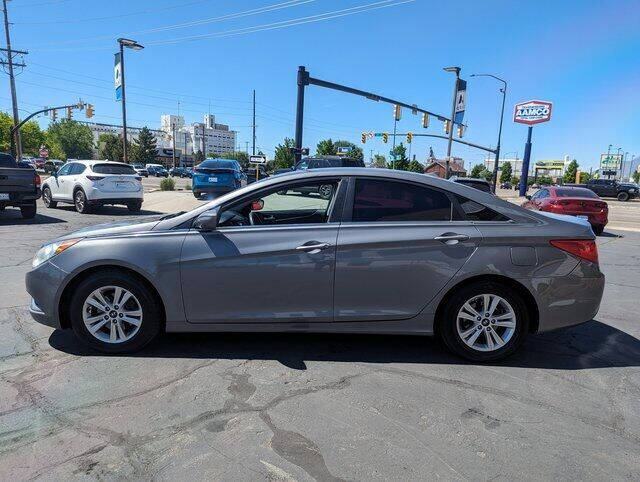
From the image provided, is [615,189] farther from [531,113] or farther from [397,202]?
[397,202]

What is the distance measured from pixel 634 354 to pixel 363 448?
313cm

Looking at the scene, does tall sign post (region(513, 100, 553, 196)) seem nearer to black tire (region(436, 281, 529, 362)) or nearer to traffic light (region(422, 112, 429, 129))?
traffic light (region(422, 112, 429, 129))

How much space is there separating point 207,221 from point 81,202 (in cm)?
1303

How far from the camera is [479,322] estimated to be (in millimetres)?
4023

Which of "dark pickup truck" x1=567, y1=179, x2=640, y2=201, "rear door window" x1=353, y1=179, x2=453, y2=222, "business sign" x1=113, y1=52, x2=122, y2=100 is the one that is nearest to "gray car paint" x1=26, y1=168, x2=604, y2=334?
"rear door window" x1=353, y1=179, x2=453, y2=222

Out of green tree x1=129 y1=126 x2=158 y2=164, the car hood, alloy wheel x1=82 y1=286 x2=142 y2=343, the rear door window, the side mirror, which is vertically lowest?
alloy wheel x1=82 y1=286 x2=142 y2=343

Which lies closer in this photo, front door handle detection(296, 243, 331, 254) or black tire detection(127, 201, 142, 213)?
front door handle detection(296, 243, 331, 254)

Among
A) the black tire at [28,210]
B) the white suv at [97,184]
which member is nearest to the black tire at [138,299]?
the black tire at [28,210]

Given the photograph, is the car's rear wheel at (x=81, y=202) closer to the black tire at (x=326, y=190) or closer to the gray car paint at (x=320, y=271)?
the gray car paint at (x=320, y=271)

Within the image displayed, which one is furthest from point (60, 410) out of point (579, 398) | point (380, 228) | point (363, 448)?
point (579, 398)

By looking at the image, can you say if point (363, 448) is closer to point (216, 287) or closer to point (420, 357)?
point (420, 357)

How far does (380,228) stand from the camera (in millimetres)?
3975

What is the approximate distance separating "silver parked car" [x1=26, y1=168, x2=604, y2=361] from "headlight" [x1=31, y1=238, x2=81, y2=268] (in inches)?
0.5

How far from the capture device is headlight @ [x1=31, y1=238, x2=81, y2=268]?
4027mm
